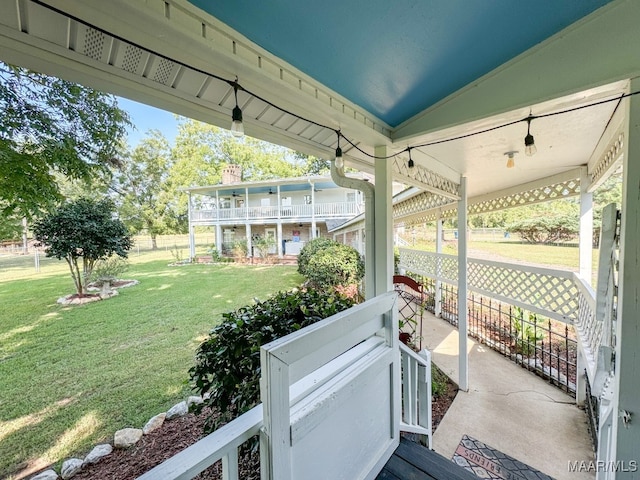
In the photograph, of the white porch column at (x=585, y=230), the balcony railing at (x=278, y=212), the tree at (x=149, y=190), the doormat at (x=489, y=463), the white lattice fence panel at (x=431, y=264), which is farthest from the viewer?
the balcony railing at (x=278, y=212)

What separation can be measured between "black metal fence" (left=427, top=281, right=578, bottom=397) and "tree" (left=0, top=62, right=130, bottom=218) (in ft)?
19.8

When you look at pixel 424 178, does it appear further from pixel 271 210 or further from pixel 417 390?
pixel 271 210

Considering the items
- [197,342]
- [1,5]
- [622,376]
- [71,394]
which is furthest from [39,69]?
[197,342]

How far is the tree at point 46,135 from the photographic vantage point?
209 cm

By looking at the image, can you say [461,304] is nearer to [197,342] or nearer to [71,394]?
[197,342]

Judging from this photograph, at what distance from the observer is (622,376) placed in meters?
1.23

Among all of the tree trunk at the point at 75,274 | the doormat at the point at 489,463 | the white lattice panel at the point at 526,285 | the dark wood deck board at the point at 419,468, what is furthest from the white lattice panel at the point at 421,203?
the tree trunk at the point at 75,274

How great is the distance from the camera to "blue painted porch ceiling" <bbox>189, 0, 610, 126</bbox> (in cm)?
103

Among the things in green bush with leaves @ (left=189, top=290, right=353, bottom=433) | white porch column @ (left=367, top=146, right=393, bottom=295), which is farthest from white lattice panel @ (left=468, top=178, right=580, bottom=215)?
green bush with leaves @ (left=189, top=290, right=353, bottom=433)

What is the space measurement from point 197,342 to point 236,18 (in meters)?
4.80

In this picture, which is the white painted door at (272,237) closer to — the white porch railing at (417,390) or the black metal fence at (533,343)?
the black metal fence at (533,343)

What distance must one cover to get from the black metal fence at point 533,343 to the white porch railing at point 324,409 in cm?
317

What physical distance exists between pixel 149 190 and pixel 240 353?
42.9ft

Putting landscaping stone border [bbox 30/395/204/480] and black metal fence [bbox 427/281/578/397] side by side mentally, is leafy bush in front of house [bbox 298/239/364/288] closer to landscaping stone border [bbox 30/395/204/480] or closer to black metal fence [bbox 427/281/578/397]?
black metal fence [bbox 427/281/578/397]
